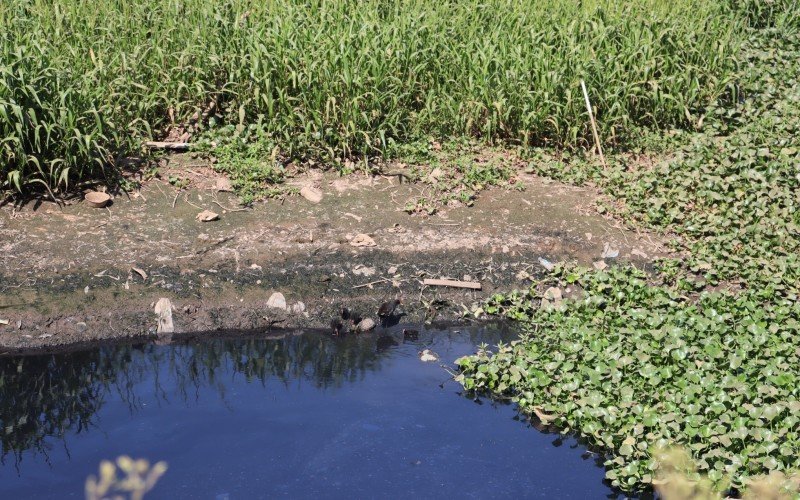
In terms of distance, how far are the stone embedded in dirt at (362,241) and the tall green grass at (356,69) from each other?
908mm

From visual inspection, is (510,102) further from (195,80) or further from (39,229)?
(39,229)

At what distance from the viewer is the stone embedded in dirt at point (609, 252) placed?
610 cm

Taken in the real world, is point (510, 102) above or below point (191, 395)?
above

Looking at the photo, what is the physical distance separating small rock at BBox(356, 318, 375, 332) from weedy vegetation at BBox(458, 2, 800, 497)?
2.27ft

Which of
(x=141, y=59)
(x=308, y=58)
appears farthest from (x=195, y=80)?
(x=308, y=58)

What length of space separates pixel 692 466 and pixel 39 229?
13.4ft

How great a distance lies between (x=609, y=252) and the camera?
6121 mm

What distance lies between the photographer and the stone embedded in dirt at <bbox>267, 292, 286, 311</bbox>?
5.69 metres

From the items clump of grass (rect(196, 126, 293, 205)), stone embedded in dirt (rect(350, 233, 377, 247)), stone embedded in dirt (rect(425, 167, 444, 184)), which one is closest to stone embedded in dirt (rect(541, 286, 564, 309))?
stone embedded in dirt (rect(350, 233, 377, 247))

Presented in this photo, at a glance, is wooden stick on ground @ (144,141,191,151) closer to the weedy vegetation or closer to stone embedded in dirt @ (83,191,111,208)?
stone embedded in dirt @ (83,191,111,208)

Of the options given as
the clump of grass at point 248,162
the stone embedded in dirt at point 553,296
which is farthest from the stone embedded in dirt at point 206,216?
the stone embedded in dirt at point 553,296

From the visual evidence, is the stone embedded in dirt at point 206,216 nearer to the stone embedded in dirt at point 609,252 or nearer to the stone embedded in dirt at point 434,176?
the stone embedded in dirt at point 434,176

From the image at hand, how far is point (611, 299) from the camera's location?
5605 millimetres

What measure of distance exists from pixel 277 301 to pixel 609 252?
209cm
